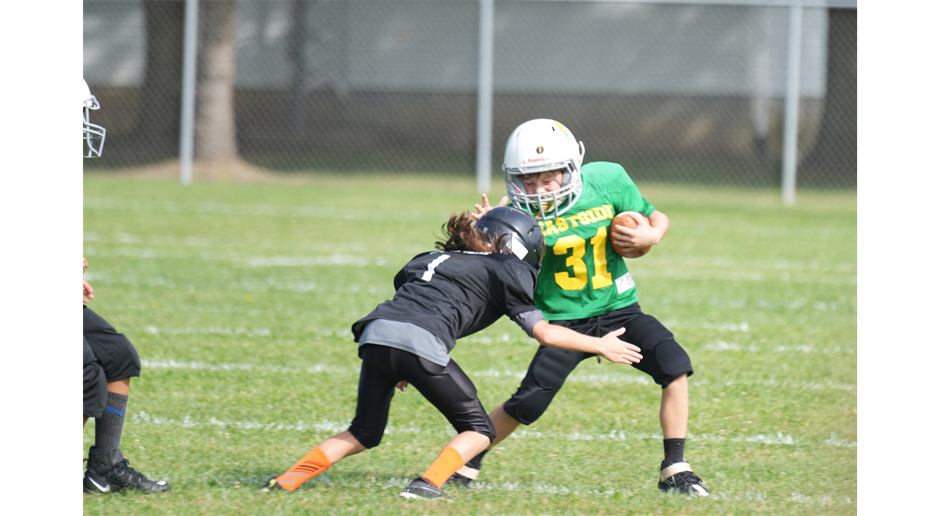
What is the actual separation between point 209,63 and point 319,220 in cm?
473

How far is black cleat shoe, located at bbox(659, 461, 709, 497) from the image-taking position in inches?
155

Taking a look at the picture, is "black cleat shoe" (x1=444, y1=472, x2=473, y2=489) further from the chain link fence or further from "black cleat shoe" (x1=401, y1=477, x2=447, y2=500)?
the chain link fence

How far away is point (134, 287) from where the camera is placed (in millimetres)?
8078

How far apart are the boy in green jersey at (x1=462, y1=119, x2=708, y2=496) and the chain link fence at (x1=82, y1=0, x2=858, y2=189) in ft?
Result: 43.6

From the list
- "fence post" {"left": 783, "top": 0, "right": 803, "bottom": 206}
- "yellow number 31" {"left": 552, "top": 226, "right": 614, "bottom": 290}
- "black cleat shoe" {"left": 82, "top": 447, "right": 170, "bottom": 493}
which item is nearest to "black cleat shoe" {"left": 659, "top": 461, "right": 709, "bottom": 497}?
"yellow number 31" {"left": 552, "top": 226, "right": 614, "bottom": 290}

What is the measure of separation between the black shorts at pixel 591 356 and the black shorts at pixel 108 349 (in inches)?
60.4

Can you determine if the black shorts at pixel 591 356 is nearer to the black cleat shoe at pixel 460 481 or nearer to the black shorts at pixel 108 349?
the black cleat shoe at pixel 460 481

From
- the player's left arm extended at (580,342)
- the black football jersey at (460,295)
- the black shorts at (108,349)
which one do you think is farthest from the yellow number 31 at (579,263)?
the black shorts at (108,349)

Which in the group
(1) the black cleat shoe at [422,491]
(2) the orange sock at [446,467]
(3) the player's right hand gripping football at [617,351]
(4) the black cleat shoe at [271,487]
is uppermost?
(3) the player's right hand gripping football at [617,351]

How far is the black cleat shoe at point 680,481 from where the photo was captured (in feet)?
12.9

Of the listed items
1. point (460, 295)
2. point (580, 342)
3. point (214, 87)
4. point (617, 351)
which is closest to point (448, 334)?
point (460, 295)

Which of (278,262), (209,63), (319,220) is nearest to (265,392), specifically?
(278,262)
